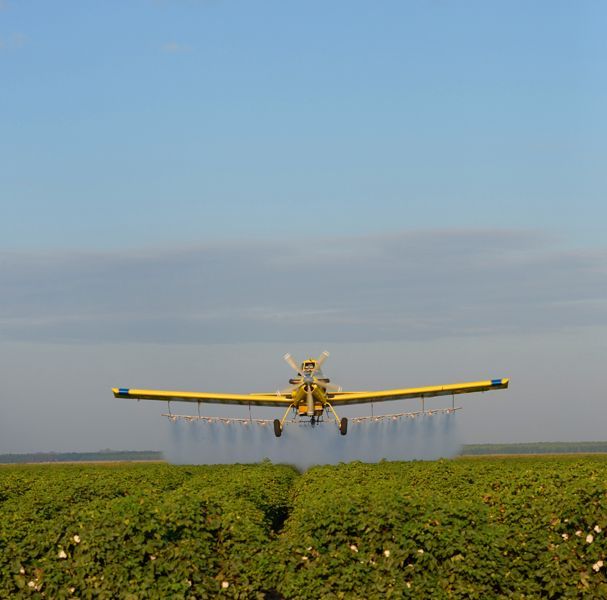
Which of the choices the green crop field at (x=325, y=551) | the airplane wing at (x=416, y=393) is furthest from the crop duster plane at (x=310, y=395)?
the green crop field at (x=325, y=551)

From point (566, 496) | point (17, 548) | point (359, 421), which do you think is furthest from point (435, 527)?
point (359, 421)

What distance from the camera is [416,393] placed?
241 feet

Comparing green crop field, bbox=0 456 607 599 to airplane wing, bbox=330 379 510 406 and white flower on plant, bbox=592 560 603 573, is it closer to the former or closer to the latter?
white flower on plant, bbox=592 560 603 573

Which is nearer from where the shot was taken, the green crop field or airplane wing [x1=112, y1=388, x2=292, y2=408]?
the green crop field

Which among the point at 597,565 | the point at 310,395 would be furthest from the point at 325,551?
the point at 310,395

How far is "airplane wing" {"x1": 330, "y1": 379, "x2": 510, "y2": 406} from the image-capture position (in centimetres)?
7144

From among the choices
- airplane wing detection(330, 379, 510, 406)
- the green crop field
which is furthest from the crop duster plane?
the green crop field

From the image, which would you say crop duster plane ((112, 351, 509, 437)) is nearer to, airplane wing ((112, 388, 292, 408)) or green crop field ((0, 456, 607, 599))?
airplane wing ((112, 388, 292, 408))

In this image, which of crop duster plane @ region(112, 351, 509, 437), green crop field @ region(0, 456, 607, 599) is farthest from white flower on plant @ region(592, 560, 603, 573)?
crop duster plane @ region(112, 351, 509, 437)

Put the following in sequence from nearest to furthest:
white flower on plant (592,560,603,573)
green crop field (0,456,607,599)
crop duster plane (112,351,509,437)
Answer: green crop field (0,456,607,599), white flower on plant (592,560,603,573), crop duster plane (112,351,509,437)

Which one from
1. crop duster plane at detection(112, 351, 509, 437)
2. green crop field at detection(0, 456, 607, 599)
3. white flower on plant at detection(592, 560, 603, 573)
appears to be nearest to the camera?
green crop field at detection(0, 456, 607, 599)

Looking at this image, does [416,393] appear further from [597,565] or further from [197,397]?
[597,565]

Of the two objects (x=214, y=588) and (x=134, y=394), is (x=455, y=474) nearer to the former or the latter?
(x=214, y=588)

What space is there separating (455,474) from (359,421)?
39.1 metres
